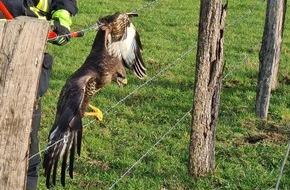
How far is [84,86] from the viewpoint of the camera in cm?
241

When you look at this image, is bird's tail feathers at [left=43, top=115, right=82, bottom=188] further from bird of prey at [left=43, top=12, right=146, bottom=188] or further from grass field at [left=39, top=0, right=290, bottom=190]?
grass field at [left=39, top=0, right=290, bottom=190]

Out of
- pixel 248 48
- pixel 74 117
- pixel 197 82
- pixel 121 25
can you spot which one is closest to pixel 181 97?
pixel 197 82

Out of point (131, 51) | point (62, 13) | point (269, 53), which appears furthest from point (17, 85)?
point (269, 53)

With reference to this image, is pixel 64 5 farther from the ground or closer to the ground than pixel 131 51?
farther from the ground

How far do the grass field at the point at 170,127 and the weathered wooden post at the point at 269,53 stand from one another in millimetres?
176

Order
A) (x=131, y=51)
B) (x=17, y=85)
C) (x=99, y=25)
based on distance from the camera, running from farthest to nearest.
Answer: (x=131, y=51)
(x=99, y=25)
(x=17, y=85)

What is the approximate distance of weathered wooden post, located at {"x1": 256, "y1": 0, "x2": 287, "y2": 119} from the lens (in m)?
6.09

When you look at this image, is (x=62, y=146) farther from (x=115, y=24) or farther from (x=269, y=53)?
(x=269, y=53)

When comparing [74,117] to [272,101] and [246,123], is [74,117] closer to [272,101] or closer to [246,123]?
[246,123]

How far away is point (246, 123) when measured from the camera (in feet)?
19.5

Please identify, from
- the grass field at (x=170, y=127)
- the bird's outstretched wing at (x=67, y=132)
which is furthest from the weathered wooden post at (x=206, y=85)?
the bird's outstretched wing at (x=67, y=132)

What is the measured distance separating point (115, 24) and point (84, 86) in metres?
0.47

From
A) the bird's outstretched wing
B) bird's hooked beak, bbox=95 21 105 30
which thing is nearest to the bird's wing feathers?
bird's hooked beak, bbox=95 21 105 30

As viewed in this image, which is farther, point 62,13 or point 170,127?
point 170,127
